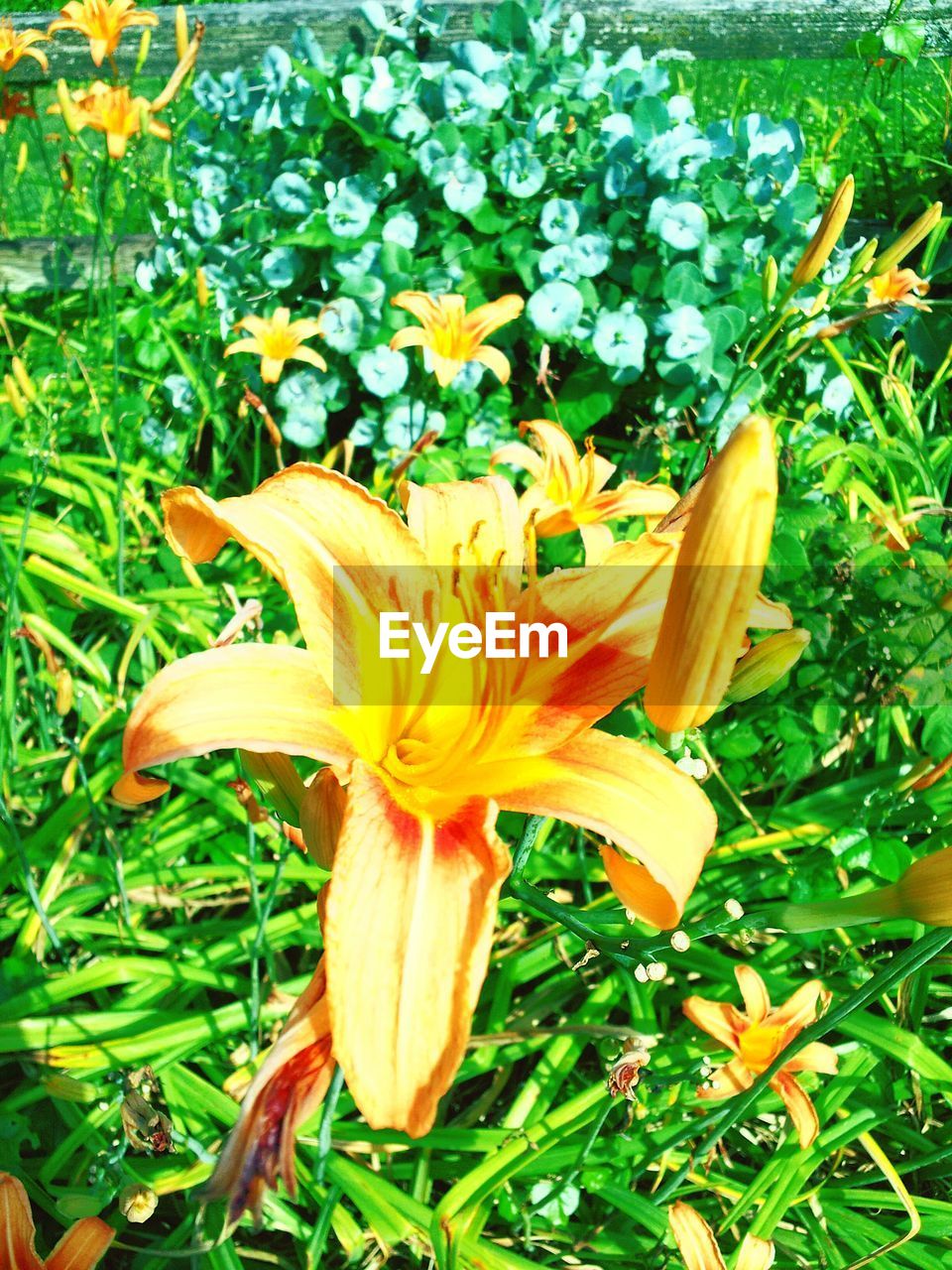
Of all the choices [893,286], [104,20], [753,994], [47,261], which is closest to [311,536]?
[753,994]

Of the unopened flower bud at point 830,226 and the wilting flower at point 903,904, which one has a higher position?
the unopened flower bud at point 830,226

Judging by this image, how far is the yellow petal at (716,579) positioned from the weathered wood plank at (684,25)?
10.2 ft

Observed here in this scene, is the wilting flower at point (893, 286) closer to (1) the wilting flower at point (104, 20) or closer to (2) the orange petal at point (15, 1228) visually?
(1) the wilting flower at point (104, 20)

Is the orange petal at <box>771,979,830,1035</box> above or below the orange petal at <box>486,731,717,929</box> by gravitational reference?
below


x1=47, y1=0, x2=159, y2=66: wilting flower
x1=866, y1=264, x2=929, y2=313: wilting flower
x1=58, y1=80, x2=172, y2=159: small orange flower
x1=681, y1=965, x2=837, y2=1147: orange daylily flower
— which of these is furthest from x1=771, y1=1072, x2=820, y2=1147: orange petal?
x1=47, y1=0, x2=159, y2=66: wilting flower

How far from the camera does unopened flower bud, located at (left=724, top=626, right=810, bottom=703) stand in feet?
2.45

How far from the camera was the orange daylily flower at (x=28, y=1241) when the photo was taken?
0.85 metres

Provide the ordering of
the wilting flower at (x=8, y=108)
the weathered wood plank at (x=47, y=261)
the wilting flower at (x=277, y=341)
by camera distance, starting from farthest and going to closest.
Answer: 1. the weathered wood plank at (x=47, y=261)
2. the wilting flower at (x=8, y=108)
3. the wilting flower at (x=277, y=341)

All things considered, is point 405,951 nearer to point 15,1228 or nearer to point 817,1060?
point 15,1228

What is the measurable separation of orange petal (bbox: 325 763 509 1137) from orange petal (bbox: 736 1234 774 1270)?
721 mm

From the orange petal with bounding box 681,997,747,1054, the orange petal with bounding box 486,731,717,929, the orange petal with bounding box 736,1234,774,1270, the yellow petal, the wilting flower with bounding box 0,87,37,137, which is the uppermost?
the wilting flower with bounding box 0,87,37,137

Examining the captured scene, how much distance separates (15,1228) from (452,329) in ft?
4.86

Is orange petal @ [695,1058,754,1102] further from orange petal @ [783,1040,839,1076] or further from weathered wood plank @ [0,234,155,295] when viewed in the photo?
weathered wood plank @ [0,234,155,295]

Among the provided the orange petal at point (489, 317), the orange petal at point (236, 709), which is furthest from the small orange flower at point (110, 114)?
the orange petal at point (236, 709)
